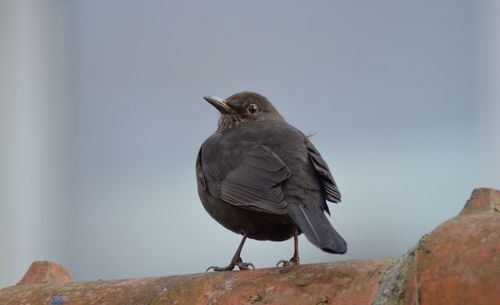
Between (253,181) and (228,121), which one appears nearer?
(253,181)

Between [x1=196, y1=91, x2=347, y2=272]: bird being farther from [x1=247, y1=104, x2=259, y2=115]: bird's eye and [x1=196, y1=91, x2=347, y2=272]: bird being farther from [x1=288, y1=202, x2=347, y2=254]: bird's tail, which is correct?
[x1=247, y1=104, x2=259, y2=115]: bird's eye

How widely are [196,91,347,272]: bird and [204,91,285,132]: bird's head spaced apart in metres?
0.44

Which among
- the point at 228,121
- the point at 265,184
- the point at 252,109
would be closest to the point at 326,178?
the point at 265,184

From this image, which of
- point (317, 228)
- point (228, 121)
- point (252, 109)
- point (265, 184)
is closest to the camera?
point (317, 228)

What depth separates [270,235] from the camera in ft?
14.2

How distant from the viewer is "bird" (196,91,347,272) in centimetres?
382

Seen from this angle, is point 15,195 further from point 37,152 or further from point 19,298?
point 19,298

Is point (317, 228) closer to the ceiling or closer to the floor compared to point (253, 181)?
closer to the floor

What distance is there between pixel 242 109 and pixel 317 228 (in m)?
2.12

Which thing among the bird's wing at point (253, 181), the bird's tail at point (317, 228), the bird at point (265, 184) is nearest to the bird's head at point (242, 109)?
the bird at point (265, 184)

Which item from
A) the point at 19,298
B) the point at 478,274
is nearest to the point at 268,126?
the point at 19,298

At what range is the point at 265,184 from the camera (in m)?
3.97

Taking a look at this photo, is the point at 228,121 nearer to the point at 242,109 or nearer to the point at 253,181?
the point at 242,109

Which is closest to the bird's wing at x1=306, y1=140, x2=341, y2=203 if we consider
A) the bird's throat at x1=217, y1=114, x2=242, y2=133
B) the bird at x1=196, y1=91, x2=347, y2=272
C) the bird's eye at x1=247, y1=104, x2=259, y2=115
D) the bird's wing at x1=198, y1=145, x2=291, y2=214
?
the bird at x1=196, y1=91, x2=347, y2=272
